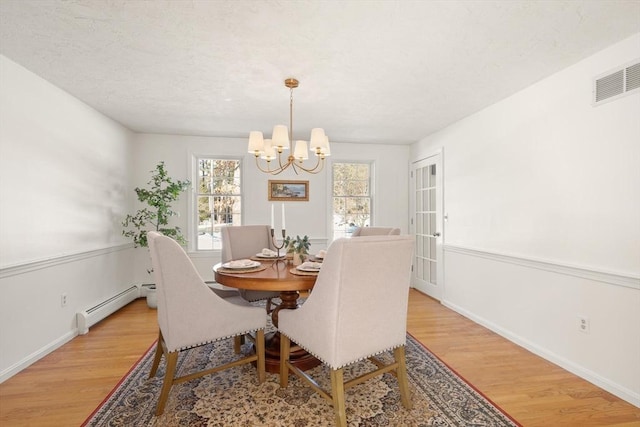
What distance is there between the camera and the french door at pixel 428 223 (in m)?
4.27

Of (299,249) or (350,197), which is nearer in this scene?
(299,249)

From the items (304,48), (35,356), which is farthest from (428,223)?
(35,356)

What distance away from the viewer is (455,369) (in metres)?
2.40

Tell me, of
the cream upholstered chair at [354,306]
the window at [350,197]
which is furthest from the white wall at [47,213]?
the window at [350,197]

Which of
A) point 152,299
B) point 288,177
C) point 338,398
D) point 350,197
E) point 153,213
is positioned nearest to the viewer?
point 338,398

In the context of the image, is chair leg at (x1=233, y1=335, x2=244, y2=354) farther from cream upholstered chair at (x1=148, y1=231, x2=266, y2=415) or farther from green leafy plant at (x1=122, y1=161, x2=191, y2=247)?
green leafy plant at (x1=122, y1=161, x2=191, y2=247)

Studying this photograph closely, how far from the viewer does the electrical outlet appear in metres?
2.31

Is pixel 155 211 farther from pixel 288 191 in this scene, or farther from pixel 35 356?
pixel 35 356

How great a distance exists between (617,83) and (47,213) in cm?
440

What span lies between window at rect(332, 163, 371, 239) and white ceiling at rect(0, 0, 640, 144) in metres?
1.74

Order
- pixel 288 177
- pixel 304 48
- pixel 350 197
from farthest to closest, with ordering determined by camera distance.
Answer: pixel 350 197
pixel 288 177
pixel 304 48

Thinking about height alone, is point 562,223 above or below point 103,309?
above

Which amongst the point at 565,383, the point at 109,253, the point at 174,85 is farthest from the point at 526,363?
the point at 109,253

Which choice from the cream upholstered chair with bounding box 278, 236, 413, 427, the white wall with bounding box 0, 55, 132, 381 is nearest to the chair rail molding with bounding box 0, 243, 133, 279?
the white wall with bounding box 0, 55, 132, 381
